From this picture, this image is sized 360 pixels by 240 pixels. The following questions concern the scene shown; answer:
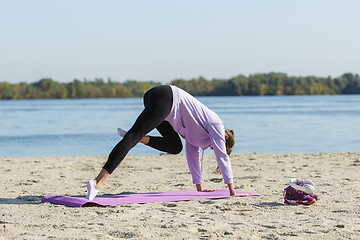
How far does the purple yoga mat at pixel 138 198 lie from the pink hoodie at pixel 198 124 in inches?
15.9

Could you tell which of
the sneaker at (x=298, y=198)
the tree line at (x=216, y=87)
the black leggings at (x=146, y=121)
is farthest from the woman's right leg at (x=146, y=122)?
the tree line at (x=216, y=87)

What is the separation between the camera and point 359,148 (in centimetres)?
1215

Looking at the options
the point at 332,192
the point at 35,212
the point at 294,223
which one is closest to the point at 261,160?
the point at 332,192

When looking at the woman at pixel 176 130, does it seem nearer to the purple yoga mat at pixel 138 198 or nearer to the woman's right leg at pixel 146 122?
the woman's right leg at pixel 146 122

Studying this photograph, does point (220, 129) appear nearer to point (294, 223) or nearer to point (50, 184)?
point (294, 223)

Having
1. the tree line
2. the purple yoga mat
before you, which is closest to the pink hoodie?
the purple yoga mat

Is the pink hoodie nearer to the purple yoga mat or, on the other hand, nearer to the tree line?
the purple yoga mat

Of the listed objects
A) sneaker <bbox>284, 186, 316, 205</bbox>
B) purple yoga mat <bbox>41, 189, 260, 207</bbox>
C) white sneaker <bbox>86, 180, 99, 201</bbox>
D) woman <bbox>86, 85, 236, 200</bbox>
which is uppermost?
woman <bbox>86, 85, 236, 200</bbox>

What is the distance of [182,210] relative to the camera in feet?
13.5

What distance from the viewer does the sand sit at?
130 inches

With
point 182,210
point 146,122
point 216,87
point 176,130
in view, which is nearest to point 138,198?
point 182,210

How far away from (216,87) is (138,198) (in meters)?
92.7

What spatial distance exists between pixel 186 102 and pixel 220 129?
0.51 meters

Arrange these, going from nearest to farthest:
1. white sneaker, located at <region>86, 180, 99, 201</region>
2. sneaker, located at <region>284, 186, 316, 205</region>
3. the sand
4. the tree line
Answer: the sand
white sneaker, located at <region>86, 180, 99, 201</region>
sneaker, located at <region>284, 186, 316, 205</region>
the tree line
